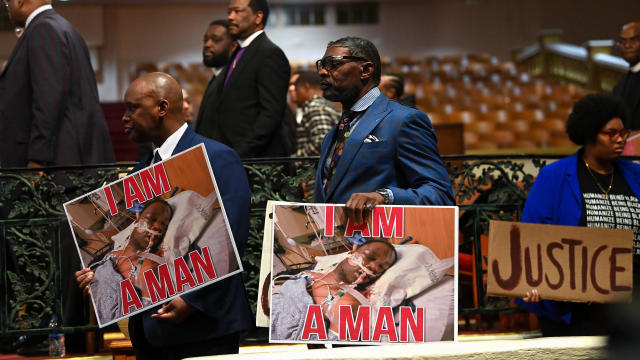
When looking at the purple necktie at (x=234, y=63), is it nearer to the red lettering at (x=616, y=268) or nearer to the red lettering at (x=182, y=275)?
the red lettering at (x=182, y=275)

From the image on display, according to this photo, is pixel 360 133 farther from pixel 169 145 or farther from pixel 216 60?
pixel 216 60

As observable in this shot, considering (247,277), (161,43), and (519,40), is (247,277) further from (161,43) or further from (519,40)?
(519,40)

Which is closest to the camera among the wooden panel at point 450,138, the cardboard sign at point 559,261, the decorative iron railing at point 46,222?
the cardboard sign at point 559,261

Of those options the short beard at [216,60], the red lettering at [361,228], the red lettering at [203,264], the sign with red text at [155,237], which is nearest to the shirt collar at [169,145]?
the sign with red text at [155,237]

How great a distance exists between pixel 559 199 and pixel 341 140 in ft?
4.52

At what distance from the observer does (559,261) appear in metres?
3.47

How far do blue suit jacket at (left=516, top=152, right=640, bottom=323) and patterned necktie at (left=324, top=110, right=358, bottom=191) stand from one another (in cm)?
128

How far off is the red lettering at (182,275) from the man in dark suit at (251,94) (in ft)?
5.86

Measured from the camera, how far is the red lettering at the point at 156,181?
2.80 metres

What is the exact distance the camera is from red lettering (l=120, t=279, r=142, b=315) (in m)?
2.78

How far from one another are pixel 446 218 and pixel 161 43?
56.0ft

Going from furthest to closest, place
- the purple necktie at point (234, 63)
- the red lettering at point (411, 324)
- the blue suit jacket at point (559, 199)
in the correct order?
1. the purple necktie at point (234, 63)
2. the blue suit jacket at point (559, 199)
3. the red lettering at point (411, 324)

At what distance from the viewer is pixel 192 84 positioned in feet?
48.3

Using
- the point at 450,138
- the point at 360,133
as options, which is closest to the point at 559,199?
the point at 360,133
